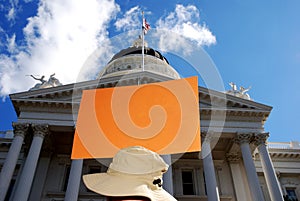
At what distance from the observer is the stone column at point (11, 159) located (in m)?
16.2

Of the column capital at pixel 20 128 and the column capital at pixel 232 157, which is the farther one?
the column capital at pixel 232 157

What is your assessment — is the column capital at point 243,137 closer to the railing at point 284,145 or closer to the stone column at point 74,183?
the railing at point 284,145

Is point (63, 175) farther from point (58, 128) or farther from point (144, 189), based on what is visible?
point (144, 189)

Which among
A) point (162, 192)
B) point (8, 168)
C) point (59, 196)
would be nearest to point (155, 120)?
point (162, 192)

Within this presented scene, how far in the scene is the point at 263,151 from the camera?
19.4 m

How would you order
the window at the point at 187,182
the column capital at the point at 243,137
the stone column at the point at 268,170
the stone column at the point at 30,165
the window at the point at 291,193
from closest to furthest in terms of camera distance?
the stone column at the point at 30,165, the stone column at the point at 268,170, the column capital at the point at 243,137, the window at the point at 187,182, the window at the point at 291,193

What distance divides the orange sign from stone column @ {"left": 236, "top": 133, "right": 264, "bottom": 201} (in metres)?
13.8

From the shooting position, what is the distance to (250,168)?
18422 millimetres

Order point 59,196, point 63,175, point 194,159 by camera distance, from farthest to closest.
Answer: point 194,159 → point 63,175 → point 59,196

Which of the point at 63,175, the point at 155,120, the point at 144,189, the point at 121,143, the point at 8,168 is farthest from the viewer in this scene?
the point at 63,175

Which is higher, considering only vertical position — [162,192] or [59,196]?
[59,196]

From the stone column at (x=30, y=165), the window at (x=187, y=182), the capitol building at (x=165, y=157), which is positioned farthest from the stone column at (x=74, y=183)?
the window at (x=187, y=182)

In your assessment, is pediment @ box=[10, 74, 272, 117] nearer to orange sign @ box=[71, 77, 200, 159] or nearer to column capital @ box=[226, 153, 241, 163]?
column capital @ box=[226, 153, 241, 163]

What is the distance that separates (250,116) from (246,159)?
3580 mm
